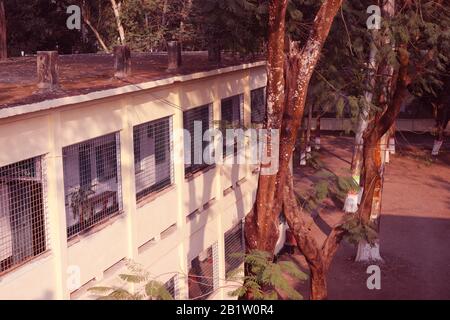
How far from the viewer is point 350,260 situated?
18391mm

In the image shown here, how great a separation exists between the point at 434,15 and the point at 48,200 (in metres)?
10.8

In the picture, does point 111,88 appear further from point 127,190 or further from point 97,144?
point 127,190

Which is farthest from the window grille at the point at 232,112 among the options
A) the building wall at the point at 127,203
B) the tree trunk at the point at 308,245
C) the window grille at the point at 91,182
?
the tree trunk at the point at 308,245

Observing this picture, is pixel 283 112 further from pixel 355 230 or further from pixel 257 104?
pixel 257 104

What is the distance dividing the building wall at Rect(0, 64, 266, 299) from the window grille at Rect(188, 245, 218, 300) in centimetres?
19

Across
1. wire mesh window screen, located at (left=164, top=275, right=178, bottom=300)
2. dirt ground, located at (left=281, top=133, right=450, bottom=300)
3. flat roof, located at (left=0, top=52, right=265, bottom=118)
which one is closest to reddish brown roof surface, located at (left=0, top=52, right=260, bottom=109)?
flat roof, located at (left=0, top=52, right=265, bottom=118)

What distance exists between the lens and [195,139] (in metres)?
13.5

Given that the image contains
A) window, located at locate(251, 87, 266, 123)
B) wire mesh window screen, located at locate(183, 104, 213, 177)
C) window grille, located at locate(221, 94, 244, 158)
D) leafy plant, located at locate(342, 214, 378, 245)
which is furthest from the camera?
Result: window, located at locate(251, 87, 266, 123)

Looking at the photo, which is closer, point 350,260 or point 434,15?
point 434,15

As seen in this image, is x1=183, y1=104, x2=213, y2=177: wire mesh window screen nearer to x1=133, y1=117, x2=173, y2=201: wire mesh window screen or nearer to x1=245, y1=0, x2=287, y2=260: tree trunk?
x1=133, y1=117, x2=173, y2=201: wire mesh window screen

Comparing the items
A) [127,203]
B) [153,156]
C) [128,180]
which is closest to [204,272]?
[153,156]

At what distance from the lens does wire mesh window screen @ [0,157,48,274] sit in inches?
326

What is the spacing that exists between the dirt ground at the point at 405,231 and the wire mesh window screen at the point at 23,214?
7.90m
